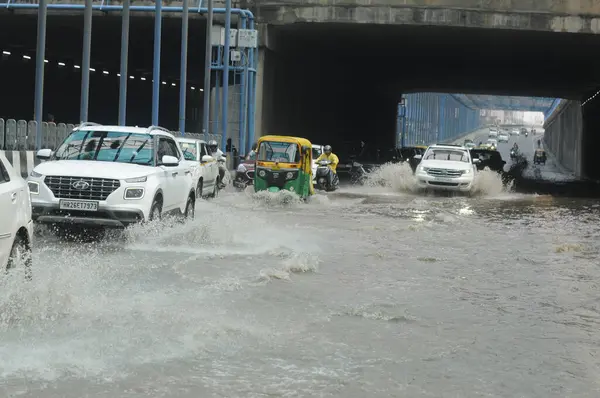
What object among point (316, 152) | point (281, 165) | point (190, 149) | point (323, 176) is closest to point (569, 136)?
point (316, 152)

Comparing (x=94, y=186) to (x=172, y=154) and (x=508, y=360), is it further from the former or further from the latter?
(x=508, y=360)

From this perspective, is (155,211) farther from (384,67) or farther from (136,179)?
(384,67)

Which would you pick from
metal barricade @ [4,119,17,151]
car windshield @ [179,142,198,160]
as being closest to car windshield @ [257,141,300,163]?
car windshield @ [179,142,198,160]

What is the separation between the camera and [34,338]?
6859 millimetres

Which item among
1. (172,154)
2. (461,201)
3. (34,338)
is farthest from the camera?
(461,201)

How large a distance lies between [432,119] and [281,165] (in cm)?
10746

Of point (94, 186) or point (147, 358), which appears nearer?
point (147, 358)

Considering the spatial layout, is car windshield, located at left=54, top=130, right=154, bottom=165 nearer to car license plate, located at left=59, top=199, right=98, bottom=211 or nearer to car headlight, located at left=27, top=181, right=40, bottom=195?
car headlight, located at left=27, top=181, right=40, bottom=195

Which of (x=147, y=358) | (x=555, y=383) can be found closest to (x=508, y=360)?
(x=555, y=383)

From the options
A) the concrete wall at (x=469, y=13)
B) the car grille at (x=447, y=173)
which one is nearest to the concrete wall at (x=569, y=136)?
the concrete wall at (x=469, y=13)

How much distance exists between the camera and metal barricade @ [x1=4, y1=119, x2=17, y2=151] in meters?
21.7

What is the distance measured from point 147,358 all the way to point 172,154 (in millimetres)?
8911

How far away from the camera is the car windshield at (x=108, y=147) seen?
45.1 ft

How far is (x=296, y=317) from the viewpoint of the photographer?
8.45 meters
